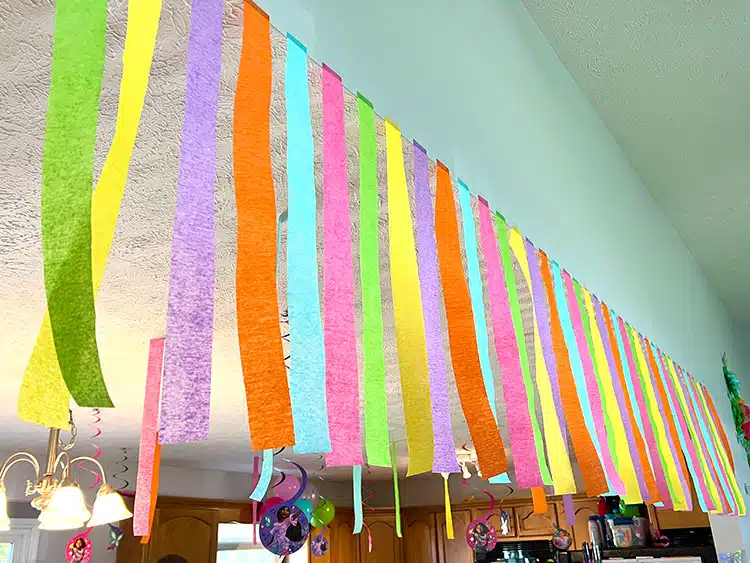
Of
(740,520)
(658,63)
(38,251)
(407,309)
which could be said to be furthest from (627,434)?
(740,520)

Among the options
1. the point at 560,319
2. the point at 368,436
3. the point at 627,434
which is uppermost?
the point at 560,319

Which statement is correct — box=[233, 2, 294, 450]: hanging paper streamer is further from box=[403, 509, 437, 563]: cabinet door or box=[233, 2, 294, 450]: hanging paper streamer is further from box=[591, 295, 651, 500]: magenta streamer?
box=[403, 509, 437, 563]: cabinet door

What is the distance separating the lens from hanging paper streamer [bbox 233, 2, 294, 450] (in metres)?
0.50

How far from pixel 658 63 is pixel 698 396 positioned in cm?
143

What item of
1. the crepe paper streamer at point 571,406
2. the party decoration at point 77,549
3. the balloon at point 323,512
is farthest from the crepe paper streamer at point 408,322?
the balloon at point 323,512

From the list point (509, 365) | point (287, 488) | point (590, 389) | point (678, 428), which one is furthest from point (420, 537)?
point (509, 365)

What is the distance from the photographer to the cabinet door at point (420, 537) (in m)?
6.34

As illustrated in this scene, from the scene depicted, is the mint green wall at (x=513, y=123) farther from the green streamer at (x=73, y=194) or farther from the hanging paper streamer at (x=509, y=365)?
the green streamer at (x=73, y=194)

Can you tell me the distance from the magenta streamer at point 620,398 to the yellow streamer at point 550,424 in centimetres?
39

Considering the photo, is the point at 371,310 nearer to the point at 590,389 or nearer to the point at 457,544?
the point at 590,389

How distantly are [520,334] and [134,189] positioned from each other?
83 cm

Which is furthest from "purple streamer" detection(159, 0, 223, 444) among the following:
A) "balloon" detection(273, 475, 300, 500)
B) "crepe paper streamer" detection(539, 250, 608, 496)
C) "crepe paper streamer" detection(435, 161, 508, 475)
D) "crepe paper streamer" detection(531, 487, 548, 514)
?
"balloon" detection(273, 475, 300, 500)

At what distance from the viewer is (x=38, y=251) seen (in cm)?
163

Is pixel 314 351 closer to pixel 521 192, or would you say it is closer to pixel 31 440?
pixel 521 192
